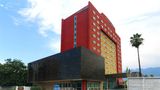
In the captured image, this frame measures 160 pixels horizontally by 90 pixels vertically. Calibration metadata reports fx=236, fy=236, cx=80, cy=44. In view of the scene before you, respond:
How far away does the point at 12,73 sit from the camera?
8125 cm

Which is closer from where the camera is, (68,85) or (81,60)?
(81,60)

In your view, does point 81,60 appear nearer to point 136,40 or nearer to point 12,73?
point 136,40

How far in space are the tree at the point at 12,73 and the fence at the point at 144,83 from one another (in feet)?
186

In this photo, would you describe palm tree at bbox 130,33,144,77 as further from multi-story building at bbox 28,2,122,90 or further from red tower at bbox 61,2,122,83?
red tower at bbox 61,2,122,83

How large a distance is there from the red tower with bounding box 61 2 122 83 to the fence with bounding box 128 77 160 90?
56.6 m

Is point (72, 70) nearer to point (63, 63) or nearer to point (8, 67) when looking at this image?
point (63, 63)

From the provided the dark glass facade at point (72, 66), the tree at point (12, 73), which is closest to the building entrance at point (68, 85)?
the dark glass facade at point (72, 66)

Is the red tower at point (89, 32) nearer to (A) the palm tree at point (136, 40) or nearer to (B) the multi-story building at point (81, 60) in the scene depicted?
(B) the multi-story building at point (81, 60)

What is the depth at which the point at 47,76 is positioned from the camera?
59.5 meters

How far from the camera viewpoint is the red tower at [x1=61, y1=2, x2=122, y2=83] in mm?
91750

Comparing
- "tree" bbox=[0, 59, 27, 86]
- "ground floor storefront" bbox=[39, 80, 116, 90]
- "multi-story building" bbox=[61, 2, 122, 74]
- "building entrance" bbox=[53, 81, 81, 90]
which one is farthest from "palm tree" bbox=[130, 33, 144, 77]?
"tree" bbox=[0, 59, 27, 86]

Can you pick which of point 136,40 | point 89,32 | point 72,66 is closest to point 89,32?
point 89,32

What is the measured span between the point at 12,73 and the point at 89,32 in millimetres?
31860

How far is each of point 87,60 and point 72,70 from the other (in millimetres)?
3843
